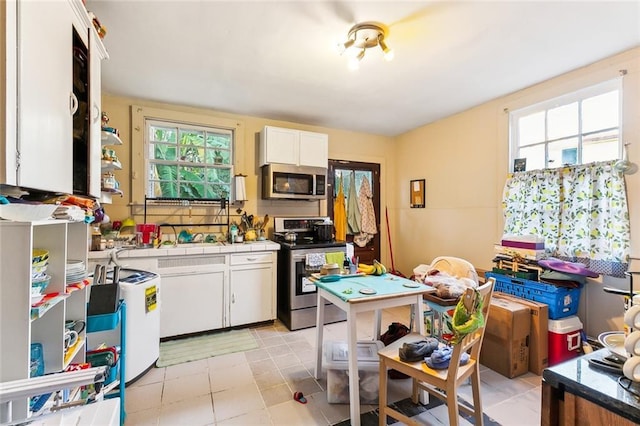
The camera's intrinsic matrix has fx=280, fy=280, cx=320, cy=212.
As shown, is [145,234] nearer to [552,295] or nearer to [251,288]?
[251,288]

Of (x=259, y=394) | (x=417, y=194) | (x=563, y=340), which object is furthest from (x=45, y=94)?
(x=417, y=194)

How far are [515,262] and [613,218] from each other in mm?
763

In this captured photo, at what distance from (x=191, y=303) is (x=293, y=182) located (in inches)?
72.4

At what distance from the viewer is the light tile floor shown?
1780mm

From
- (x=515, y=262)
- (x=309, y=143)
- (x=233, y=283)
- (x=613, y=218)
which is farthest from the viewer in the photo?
(x=309, y=143)

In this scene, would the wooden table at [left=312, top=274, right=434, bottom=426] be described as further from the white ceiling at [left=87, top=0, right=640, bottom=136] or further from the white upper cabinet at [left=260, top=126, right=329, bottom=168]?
the white upper cabinet at [left=260, top=126, right=329, bottom=168]

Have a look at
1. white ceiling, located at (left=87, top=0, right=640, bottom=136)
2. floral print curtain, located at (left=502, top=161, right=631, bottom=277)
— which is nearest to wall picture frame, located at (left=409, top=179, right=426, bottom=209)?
white ceiling, located at (left=87, top=0, right=640, bottom=136)

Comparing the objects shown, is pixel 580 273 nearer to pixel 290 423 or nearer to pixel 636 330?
pixel 636 330

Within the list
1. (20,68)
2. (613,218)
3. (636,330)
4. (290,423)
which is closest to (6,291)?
(20,68)

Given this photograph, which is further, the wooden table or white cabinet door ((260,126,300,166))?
white cabinet door ((260,126,300,166))

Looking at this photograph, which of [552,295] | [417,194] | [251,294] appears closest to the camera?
[552,295]

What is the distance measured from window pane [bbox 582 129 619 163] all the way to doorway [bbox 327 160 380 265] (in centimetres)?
256

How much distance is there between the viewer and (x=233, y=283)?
10.1ft

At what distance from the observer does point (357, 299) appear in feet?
5.41
